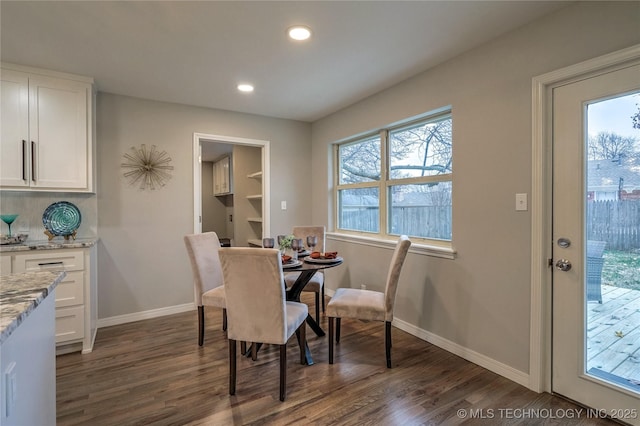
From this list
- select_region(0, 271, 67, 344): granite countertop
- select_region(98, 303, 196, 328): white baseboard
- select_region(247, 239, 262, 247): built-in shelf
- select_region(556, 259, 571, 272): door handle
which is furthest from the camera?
select_region(247, 239, 262, 247): built-in shelf

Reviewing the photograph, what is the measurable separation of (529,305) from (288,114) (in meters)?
3.34

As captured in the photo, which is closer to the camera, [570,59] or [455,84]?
[570,59]

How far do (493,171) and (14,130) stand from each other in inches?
152


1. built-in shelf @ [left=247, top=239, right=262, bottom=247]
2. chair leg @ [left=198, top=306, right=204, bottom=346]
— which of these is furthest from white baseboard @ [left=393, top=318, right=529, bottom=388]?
built-in shelf @ [left=247, top=239, right=262, bottom=247]

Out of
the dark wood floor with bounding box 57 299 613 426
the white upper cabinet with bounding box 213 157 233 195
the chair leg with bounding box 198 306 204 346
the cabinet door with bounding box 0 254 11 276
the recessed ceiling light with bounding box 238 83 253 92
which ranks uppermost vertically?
the recessed ceiling light with bounding box 238 83 253 92

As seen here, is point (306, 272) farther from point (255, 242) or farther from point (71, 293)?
point (255, 242)

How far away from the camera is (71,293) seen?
8.57 feet

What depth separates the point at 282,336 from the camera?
1.99 meters

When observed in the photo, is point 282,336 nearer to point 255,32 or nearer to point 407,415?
point 407,415

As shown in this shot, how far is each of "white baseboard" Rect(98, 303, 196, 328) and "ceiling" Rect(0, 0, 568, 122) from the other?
7.72 ft

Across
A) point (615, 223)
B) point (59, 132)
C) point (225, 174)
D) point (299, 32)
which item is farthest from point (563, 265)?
point (225, 174)

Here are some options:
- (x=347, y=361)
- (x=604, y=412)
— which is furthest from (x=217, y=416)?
(x=604, y=412)

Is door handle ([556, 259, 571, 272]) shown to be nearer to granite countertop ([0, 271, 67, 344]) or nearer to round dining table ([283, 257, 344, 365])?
round dining table ([283, 257, 344, 365])

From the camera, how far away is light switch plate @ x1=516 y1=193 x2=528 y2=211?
212 cm
